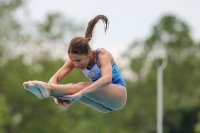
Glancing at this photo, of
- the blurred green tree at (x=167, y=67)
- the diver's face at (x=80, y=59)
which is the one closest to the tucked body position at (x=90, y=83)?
the diver's face at (x=80, y=59)

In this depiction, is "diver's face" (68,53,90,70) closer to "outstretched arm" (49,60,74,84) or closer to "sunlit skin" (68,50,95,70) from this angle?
"sunlit skin" (68,50,95,70)

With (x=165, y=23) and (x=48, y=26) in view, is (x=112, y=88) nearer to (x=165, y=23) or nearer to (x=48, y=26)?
(x=48, y=26)

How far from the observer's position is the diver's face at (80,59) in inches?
376

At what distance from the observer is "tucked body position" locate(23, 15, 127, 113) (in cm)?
948

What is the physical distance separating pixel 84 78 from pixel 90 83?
131 feet

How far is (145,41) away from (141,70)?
A: 2.82 m

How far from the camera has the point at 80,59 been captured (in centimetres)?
962

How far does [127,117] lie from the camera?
194 feet

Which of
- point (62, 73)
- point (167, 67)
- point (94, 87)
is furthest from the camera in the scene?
point (167, 67)

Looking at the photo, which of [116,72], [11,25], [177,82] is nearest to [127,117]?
[177,82]

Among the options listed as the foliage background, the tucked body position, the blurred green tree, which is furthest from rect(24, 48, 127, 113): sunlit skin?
the blurred green tree

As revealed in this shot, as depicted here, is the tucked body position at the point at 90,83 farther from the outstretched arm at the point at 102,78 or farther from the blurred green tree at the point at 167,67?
the blurred green tree at the point at 167,67

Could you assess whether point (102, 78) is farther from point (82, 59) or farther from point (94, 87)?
point (82, 59)

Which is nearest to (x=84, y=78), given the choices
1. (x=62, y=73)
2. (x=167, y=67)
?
(x=167, y=67)
